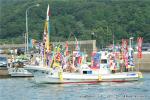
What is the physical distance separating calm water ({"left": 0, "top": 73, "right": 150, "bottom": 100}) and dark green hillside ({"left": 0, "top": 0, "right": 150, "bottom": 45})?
73293 mm

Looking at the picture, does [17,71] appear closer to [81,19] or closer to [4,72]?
[4,72]

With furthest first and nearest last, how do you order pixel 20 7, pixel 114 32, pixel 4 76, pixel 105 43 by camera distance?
pixel 20 7
pixel 114 32
pixel 105 43
pixel 4 76

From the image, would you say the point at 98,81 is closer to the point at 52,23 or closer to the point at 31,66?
the point at 31,66

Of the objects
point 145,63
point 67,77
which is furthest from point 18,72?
point 145,63

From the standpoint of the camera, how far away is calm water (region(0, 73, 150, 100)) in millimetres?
51375

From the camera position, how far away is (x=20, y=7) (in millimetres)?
172375

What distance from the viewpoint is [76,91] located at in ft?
191

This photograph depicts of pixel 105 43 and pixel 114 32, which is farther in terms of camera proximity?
pixel 114 32

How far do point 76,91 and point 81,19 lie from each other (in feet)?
352

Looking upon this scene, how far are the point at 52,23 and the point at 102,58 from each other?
8972 centimetres

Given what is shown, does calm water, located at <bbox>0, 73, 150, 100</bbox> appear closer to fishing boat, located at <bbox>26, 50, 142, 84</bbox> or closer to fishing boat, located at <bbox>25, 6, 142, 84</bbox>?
fishing boat, located at <bbox>26, 50, 142, 84</bbox>

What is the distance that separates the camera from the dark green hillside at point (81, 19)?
152 m

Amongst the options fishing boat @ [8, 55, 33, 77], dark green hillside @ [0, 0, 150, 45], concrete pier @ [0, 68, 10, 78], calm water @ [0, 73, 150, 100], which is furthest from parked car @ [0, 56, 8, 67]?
dark green hillside @ [0, 0, 150, 45]

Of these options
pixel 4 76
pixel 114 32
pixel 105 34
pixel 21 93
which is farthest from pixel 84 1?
pixel 21 93
